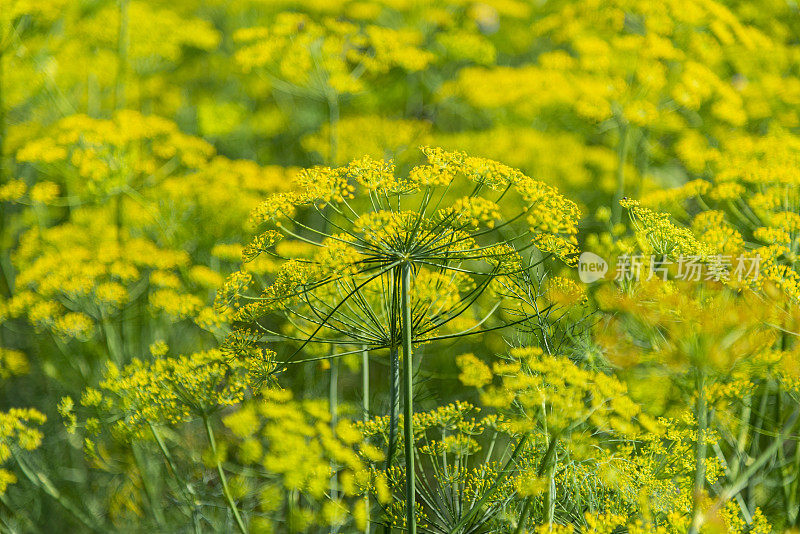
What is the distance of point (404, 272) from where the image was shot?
6.12 ft

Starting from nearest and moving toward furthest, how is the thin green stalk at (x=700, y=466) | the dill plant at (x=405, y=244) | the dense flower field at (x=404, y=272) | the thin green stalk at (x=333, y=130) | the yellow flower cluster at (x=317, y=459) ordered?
the thin green stalk at (x=700, y=466), the dill plant at (x=405, y=244), the dense flower field at (x=404, y=272), the yellow flower cluster at (x=317, y=459), the thin green stalk at (x=333, y=130)

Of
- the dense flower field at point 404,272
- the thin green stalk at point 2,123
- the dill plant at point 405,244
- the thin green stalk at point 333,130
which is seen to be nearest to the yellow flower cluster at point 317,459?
the dense flower field at point 404,272

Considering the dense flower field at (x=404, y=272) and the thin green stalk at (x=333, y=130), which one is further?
the thin green stalk at (x=333, y=130)

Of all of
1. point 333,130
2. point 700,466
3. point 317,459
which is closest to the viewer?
point 700,466

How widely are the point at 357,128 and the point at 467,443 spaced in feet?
9.79

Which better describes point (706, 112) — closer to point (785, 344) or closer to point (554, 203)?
point (785, 344)

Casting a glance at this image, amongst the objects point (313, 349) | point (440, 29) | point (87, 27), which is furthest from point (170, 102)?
point (313, 349)

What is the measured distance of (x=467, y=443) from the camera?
2307 millimetres

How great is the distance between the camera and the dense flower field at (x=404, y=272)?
1.99 metres

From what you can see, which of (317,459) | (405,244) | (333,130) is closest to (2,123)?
(333,130)

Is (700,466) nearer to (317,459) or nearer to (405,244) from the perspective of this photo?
(405,244)

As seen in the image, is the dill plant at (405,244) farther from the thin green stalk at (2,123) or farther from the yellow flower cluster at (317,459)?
the thin green stalk at (2,123)

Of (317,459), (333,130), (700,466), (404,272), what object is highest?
(333,130)

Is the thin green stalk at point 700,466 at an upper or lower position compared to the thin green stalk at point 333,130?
lower
